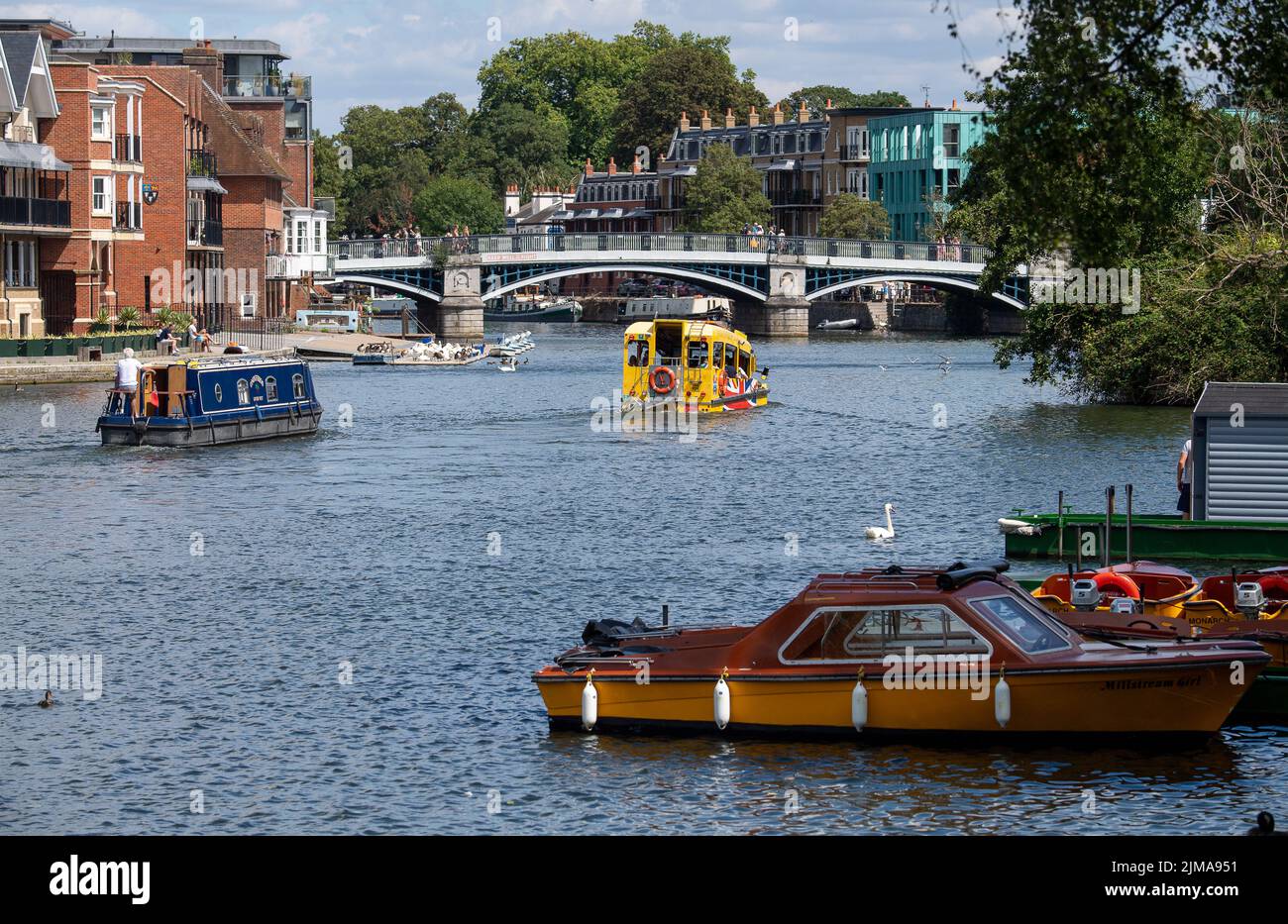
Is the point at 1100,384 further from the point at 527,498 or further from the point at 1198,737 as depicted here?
the point at 1198,737

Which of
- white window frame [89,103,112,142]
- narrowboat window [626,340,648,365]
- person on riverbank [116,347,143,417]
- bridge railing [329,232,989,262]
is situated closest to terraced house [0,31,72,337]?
white window frame [89,103,112,142]

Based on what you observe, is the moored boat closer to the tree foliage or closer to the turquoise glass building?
the tree foliage

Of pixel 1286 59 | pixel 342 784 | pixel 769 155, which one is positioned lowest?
pixel 342 784

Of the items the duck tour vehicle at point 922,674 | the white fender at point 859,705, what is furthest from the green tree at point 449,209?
the white fender at point 859,705

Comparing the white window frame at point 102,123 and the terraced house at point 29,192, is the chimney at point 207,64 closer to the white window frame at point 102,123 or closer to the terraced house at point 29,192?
the white window frame at point 102,123

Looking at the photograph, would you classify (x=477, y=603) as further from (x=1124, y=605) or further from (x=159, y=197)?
(x=159, y=197)

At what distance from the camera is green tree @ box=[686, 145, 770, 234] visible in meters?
168

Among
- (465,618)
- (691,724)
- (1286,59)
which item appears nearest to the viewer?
(1286,59)

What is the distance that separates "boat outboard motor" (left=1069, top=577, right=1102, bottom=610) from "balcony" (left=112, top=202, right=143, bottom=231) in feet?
233

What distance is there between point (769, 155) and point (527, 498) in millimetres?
149652

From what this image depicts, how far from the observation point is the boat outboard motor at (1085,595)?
26.3m

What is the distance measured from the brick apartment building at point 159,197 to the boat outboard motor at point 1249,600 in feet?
210
